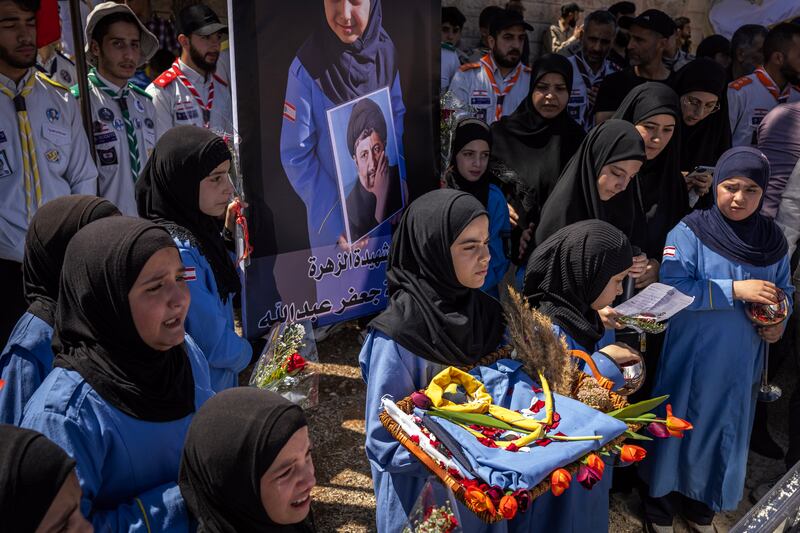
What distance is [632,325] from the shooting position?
3.06m

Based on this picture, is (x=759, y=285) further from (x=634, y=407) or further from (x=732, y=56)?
(x=732, y=56)

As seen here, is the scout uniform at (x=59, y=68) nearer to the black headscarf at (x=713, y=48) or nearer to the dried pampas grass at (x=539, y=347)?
the dried pampas grass at (x=539, y=347)

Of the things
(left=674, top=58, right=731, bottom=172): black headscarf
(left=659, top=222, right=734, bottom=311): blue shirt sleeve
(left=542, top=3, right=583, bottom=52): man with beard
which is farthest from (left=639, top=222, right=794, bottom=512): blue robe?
(left=542, top=3, right=583, bottom=52): man with beard

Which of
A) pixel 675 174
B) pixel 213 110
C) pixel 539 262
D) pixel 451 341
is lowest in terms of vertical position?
pixel 451 341

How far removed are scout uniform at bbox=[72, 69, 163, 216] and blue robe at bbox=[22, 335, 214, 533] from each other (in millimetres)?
2943

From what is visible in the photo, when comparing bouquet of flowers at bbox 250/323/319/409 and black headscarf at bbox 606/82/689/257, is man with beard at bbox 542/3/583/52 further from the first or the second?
bouquet of flowers at bbox 250/323/319/409

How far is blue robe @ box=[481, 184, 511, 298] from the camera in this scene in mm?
4465

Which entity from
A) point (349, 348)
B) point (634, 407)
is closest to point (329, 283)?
point (349, 348)

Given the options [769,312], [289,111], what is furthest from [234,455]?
[769,312]

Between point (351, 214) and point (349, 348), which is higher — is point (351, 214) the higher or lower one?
the higher one

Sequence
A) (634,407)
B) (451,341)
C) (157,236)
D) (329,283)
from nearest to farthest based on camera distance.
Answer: (157,236), (634,407), (451,341), (329,283)

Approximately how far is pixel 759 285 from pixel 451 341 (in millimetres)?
1907

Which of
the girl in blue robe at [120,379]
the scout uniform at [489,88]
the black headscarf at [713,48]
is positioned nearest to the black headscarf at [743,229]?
the girl in blue robe at [120,379]

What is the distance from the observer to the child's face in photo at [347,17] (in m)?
3.92
